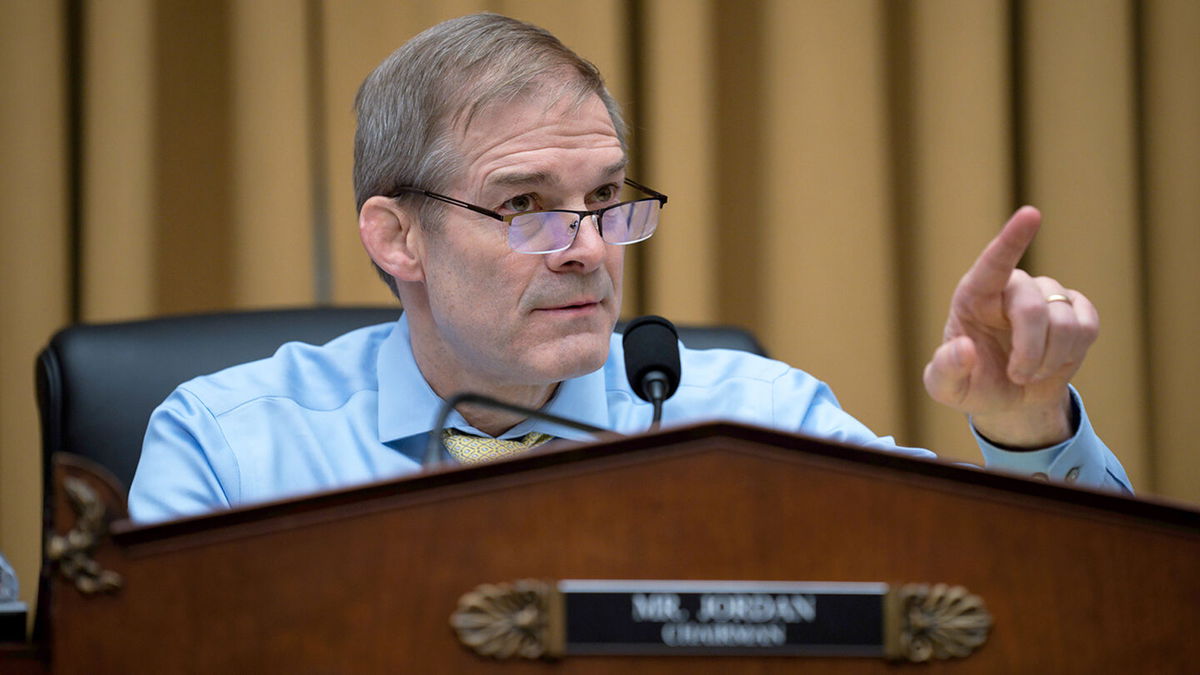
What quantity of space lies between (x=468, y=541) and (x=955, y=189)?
1.89 m

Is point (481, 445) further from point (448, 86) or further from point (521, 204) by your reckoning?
point (448, 86)

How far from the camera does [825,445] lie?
652mm

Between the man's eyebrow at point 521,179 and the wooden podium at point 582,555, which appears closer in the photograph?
the wooden podium at point 582,555

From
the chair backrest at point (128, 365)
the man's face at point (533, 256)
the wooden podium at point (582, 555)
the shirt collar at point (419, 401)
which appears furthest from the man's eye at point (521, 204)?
the wooden podium at point (582, 555)

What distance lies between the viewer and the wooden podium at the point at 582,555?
0.65 m

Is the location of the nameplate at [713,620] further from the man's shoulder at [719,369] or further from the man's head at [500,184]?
the man's shoulder at [719,369]

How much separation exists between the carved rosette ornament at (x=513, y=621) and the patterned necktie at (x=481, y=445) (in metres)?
0.78

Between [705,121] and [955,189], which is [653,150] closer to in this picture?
[705,121]

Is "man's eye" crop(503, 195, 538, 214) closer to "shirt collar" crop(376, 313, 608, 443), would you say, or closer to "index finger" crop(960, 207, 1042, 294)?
"shirt collar" crop(376, 313, 608, 443)

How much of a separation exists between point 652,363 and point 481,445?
1.37 feet

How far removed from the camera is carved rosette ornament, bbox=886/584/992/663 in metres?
0.64

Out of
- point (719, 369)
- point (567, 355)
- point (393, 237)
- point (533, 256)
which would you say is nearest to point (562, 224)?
point (533, 256)

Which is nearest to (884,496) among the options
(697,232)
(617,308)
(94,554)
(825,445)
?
(825,445)

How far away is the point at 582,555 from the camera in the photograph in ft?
2.12
